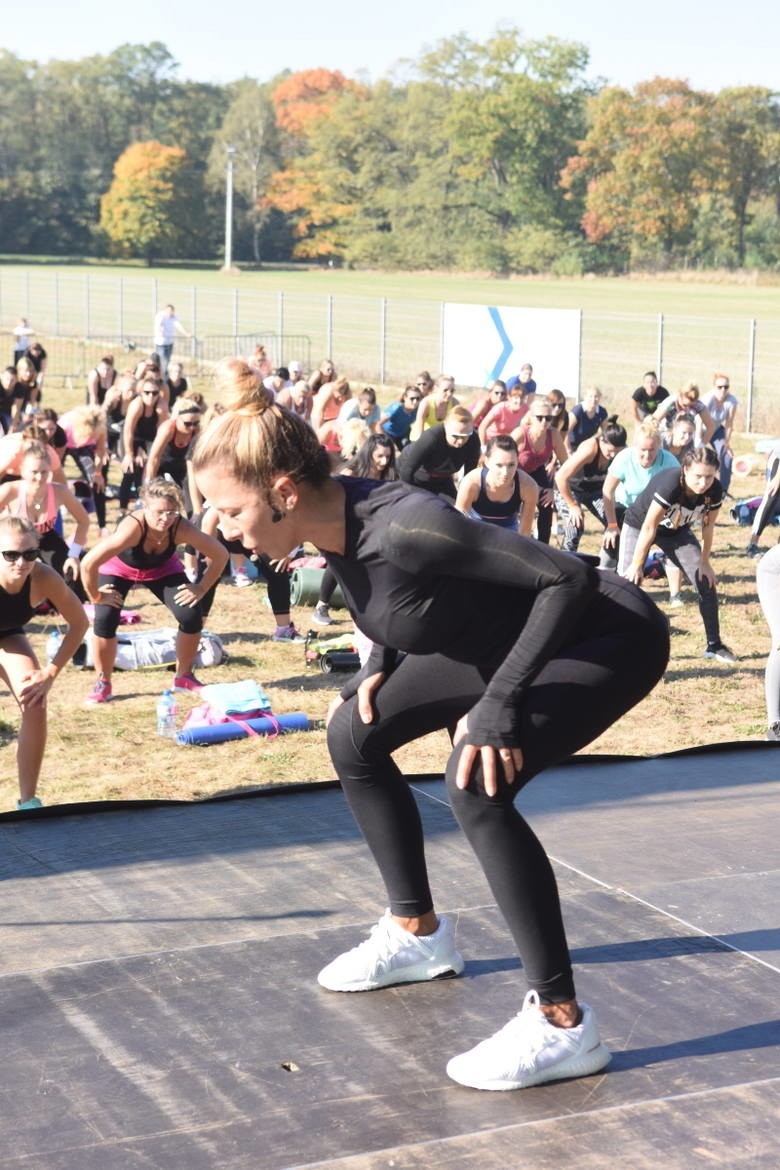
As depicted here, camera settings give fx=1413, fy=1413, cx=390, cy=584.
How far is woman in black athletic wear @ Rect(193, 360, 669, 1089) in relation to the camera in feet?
9.54

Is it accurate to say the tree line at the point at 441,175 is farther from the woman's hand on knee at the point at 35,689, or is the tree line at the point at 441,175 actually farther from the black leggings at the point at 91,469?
the woman's hand on knee at the point at 35,689

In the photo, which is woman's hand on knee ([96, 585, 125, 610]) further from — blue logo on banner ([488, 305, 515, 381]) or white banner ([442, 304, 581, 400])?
blue logo on banner ([488, 305, 515, 381])

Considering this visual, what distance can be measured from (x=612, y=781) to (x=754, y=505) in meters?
9.40

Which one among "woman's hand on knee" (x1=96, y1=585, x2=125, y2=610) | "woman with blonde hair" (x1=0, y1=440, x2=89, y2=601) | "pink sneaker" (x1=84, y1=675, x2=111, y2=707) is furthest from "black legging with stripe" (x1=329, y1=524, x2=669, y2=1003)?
"woman with blonde hair" (x1=0, y1=440, x2=89, y2=601)

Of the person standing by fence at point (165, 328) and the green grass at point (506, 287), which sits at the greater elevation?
the green grass at point (506, 287)

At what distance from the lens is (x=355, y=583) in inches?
120

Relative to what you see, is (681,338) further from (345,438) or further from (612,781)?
(612,781)

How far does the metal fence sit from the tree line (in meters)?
19.1

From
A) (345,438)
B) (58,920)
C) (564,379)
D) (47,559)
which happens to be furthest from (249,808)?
(564,379)

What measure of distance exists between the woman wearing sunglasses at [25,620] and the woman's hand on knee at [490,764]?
3.03 m

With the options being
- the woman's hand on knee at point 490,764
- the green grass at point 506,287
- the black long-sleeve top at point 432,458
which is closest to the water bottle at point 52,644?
the black long-sleeve top at point 432,458

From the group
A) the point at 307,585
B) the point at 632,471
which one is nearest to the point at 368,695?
the point at 632,471

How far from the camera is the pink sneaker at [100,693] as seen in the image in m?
8.34

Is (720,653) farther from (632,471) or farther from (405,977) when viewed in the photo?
(405,977)
